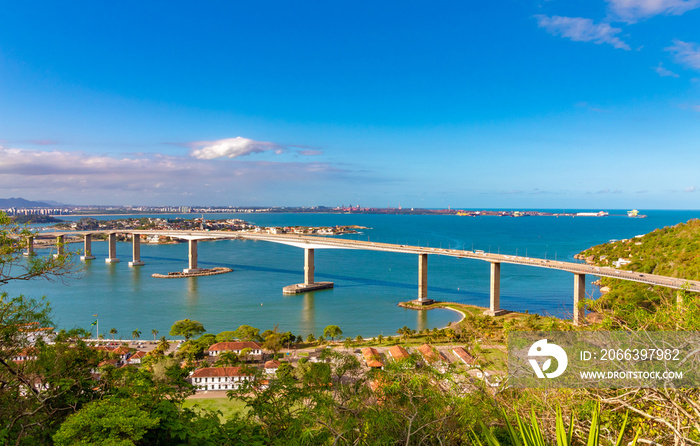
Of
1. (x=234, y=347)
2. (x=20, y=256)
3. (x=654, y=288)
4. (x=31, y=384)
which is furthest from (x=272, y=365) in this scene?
(x=654, y=288)

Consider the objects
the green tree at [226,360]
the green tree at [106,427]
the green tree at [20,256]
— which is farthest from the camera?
the green tree at [226,360]

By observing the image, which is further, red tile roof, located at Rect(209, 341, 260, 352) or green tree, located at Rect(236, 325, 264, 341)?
green tree, located at Rect(236, 325, 264, 341)

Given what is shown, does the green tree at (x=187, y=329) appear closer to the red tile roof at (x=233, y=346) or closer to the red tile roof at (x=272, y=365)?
the red tile roof at (x=233, y=346)

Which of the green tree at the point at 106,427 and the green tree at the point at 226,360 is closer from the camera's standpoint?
the green tree at the point at 106,427

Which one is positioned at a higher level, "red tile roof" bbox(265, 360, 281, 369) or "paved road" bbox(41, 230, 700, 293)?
"paved road" bbox(41, 230, 700, 293)

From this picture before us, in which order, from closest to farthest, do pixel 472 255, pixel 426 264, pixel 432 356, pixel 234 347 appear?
1. pixel 432 356
2. pixel 234 347
3. pixel 472 255
4. pixel 426 264

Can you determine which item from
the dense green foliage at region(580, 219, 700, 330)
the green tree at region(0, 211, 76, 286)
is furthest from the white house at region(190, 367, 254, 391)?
the dense green foliage at region(580, 219, 700, 330)

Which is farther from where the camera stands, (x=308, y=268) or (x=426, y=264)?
(x=308, y=268)

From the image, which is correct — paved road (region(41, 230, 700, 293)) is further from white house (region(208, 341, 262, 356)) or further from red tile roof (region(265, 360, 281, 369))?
white house (region(208, 341, 262, 356))

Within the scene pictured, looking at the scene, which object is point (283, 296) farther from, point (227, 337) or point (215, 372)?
point (215, 372)

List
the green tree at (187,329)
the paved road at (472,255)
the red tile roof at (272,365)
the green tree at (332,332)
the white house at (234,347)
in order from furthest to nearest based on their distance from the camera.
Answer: the paved road at (472,255)
the green tree at (187,329)
the green tree at (332,332)
the white house at (234,347)
the red tile roof at (272,365)

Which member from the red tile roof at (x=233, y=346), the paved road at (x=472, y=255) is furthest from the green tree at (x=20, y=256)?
the red tile roof at (x=233, y=346)

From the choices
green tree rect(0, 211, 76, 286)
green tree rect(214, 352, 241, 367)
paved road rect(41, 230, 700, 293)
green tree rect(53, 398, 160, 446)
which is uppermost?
green tree rect(0, 211, 76, 286)
